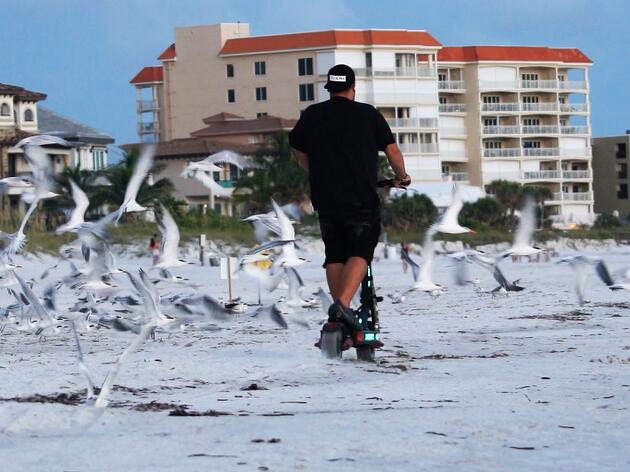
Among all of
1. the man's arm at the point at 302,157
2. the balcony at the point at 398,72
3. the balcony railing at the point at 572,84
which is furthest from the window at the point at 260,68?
the man's arm at the point at 302,157

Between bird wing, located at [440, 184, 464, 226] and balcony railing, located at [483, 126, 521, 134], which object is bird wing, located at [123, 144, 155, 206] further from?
balcony railing, located at [483, 126, 521, 134]

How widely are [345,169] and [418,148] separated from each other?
3444 inches

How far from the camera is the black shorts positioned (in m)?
8.65

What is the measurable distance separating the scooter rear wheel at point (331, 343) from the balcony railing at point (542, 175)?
310 ft

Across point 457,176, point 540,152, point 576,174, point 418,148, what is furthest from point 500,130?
point 418,148

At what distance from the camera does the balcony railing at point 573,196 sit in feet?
336

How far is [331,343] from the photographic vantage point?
866 centimetres

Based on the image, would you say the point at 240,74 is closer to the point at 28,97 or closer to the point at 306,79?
the point at 306,79

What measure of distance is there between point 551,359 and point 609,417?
2907 mm

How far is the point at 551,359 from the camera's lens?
29.8ft

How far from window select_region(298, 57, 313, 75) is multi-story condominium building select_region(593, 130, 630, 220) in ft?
105

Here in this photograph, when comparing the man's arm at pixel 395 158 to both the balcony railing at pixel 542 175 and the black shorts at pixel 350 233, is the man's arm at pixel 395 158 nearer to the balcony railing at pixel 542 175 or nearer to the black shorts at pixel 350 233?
the black shorts at pixel 350 233

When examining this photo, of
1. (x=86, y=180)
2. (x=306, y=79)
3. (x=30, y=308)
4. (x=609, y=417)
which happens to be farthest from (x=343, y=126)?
(x=306, y=79)

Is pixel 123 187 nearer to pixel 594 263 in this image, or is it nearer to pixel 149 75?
pixel 594 263
